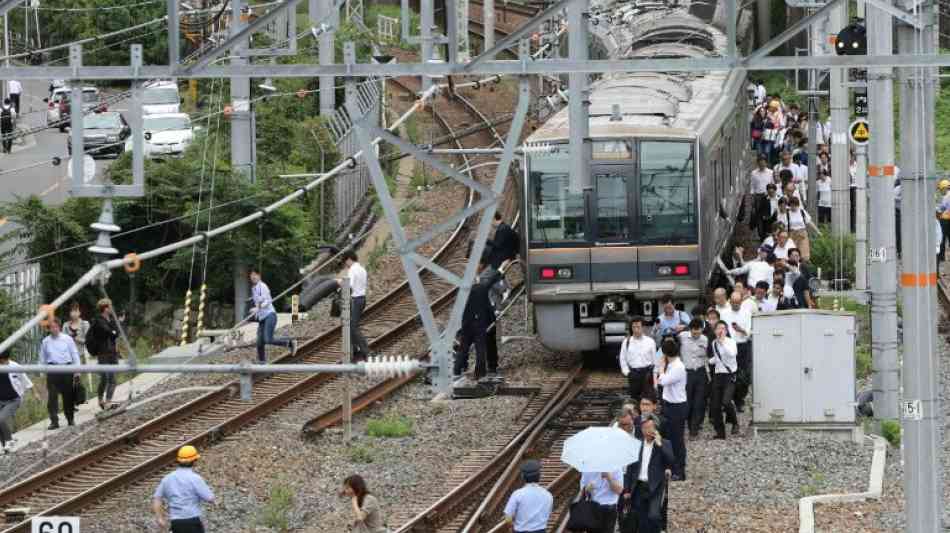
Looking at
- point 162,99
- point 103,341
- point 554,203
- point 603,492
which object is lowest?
point 603,492

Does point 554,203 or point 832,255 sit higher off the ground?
point 554,203

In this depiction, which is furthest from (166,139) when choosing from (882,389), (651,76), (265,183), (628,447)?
(628,447)

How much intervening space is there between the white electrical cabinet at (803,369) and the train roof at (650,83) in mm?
3728

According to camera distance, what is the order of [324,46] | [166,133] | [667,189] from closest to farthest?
1. [667,189]
2. [324,46]
3. [166,133]

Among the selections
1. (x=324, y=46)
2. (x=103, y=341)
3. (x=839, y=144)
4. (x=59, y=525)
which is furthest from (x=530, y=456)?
(x=324, y=46)

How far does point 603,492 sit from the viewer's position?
1448 centimetres

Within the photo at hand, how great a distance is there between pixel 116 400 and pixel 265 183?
8.75 metres

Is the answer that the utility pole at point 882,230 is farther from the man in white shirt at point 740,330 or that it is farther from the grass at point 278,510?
the grass at point 278,510

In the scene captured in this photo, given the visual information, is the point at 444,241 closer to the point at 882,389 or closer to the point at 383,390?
the point at 383,390

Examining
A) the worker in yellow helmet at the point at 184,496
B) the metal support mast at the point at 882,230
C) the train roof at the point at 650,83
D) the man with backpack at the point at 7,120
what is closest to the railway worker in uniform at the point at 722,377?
the metal support mast at the point at 882,230

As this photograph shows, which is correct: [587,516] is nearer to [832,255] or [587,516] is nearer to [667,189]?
[667,189]

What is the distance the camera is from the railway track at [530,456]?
16625mm

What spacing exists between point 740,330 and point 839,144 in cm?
749

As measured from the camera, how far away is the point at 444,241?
32.0 metres
